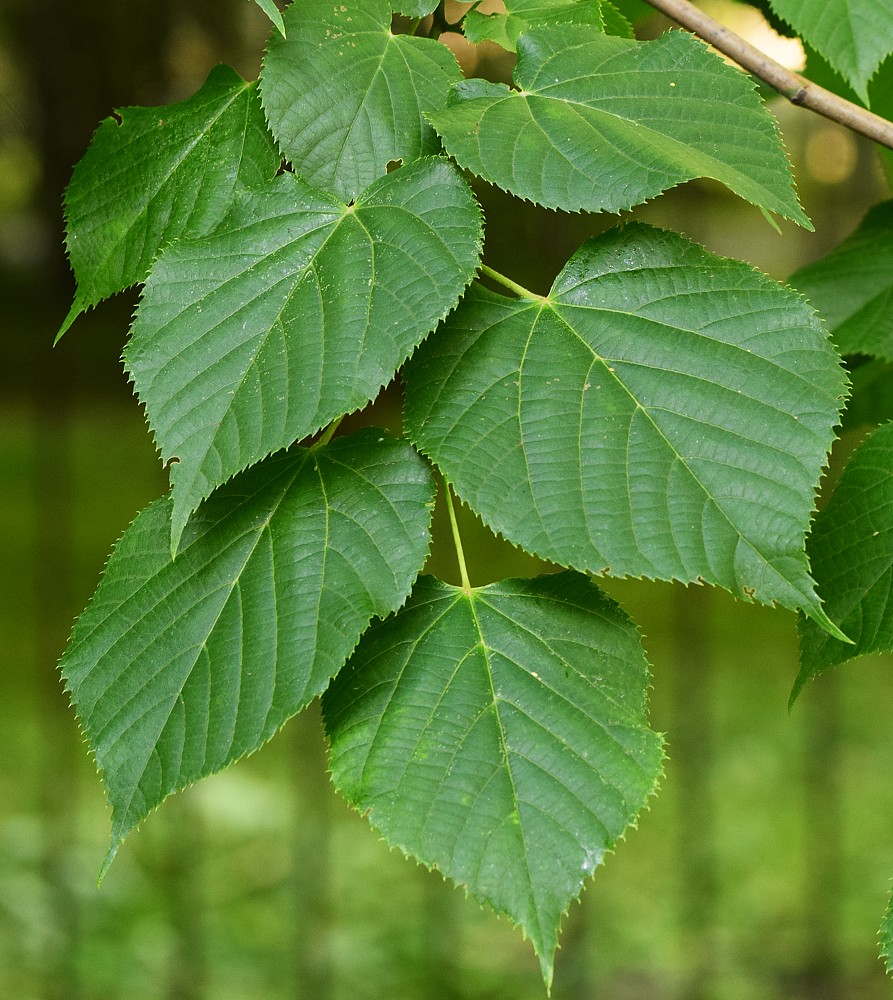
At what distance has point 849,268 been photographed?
2.40 ft

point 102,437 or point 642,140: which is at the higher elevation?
point 642,140

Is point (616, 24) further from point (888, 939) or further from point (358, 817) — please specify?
point (358, 817)

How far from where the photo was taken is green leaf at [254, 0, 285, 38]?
1.39ft

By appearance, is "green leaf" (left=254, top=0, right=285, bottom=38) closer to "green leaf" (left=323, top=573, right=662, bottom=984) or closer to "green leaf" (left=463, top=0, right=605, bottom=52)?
"green leaf" (left=463, top=0, right=605, bottom=52)

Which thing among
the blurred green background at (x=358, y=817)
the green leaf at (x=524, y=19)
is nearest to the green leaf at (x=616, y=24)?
the green leaf at (x=524, y=19)

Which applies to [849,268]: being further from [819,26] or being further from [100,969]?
[100,969]

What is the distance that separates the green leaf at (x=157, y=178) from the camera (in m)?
0.51

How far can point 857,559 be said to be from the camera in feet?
1.65

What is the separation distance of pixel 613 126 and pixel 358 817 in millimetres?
2185

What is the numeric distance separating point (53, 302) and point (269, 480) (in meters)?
2.88

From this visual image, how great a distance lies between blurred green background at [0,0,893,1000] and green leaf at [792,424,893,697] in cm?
105

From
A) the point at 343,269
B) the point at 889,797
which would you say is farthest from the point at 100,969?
the point at 343,269

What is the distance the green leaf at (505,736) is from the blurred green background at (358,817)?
1.16m

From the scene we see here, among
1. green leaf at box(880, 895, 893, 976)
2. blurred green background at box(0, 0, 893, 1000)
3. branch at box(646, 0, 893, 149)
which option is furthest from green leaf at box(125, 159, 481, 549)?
blurred green background at box(0, 0, 893, 1000)
